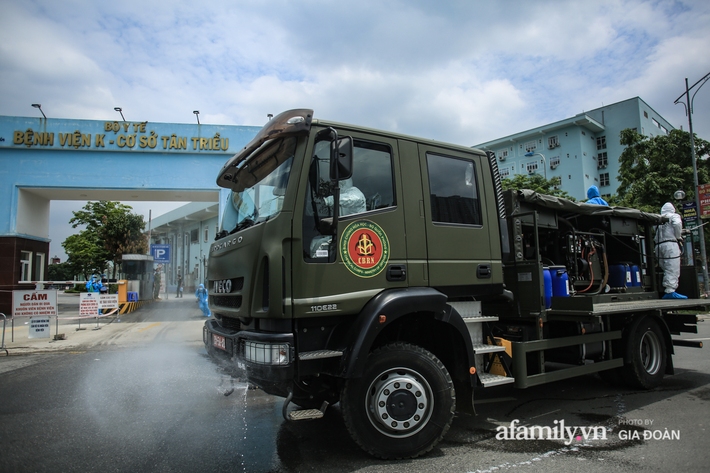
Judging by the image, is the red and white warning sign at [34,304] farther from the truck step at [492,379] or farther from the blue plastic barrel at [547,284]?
the blue plastic barrel at [547,284]

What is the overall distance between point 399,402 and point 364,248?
128 centimetres

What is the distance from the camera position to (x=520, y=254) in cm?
509

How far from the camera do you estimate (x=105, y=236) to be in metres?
28.5

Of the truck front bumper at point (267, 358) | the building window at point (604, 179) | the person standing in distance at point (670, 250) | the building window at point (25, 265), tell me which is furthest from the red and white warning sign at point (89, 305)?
the building window at point (604, 179)

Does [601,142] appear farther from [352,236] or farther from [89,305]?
[352,236]

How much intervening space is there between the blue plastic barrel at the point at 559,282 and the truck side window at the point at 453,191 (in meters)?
1.40

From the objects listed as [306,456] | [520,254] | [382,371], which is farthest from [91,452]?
[520,254]

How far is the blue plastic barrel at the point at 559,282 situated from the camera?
5203 mm

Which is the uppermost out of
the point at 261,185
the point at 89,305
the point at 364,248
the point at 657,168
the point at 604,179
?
the point at 604,179

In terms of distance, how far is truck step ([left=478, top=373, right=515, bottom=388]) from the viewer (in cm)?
411

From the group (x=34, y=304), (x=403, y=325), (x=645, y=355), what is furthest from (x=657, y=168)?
(x=34, y=304)

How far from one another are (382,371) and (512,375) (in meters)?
1.63

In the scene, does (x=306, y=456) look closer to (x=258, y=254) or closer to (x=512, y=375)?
(x=258, y=254)

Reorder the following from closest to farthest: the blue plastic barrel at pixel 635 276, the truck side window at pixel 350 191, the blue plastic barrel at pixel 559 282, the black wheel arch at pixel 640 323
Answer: the truck side window at pixel 350 191, the blue plastic barrel at pixel 559 282, the black wheel arch at pixel 640 323, the blue plastic barrel at pixel 635 276
